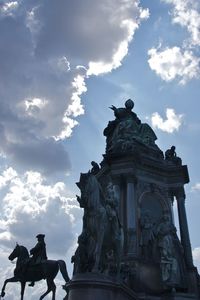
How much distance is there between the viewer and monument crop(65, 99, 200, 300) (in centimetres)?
1337

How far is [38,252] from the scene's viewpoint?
1658 centimetres

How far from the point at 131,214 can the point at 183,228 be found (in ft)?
13.3

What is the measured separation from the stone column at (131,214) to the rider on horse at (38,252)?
16.2 feet

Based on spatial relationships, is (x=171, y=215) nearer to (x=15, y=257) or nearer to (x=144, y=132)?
(x=144, y=132)

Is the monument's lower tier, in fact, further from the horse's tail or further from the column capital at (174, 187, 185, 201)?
the column capital at (174, 187, 185, 201)

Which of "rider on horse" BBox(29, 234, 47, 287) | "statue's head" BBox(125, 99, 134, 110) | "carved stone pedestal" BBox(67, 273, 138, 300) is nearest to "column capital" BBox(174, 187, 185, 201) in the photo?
"statue's head" BBox(125, 99, 134, 110)

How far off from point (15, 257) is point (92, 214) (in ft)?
18.2

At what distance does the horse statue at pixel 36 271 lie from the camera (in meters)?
15.7

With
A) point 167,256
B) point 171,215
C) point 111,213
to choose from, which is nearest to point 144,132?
point 171,215

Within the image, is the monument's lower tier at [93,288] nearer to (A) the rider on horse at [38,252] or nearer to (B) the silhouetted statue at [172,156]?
(A) the rider on horse at [38,252]

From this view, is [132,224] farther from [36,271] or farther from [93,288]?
[93,288]

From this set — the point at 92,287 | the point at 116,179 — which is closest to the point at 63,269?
the point at 92,287

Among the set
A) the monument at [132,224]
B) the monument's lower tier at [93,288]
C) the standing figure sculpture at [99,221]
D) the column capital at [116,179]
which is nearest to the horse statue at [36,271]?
the monument at [132,224]

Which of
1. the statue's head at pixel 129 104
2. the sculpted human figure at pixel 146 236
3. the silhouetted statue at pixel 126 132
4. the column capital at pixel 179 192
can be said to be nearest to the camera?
the sculpted human figure at pixel 146 236
